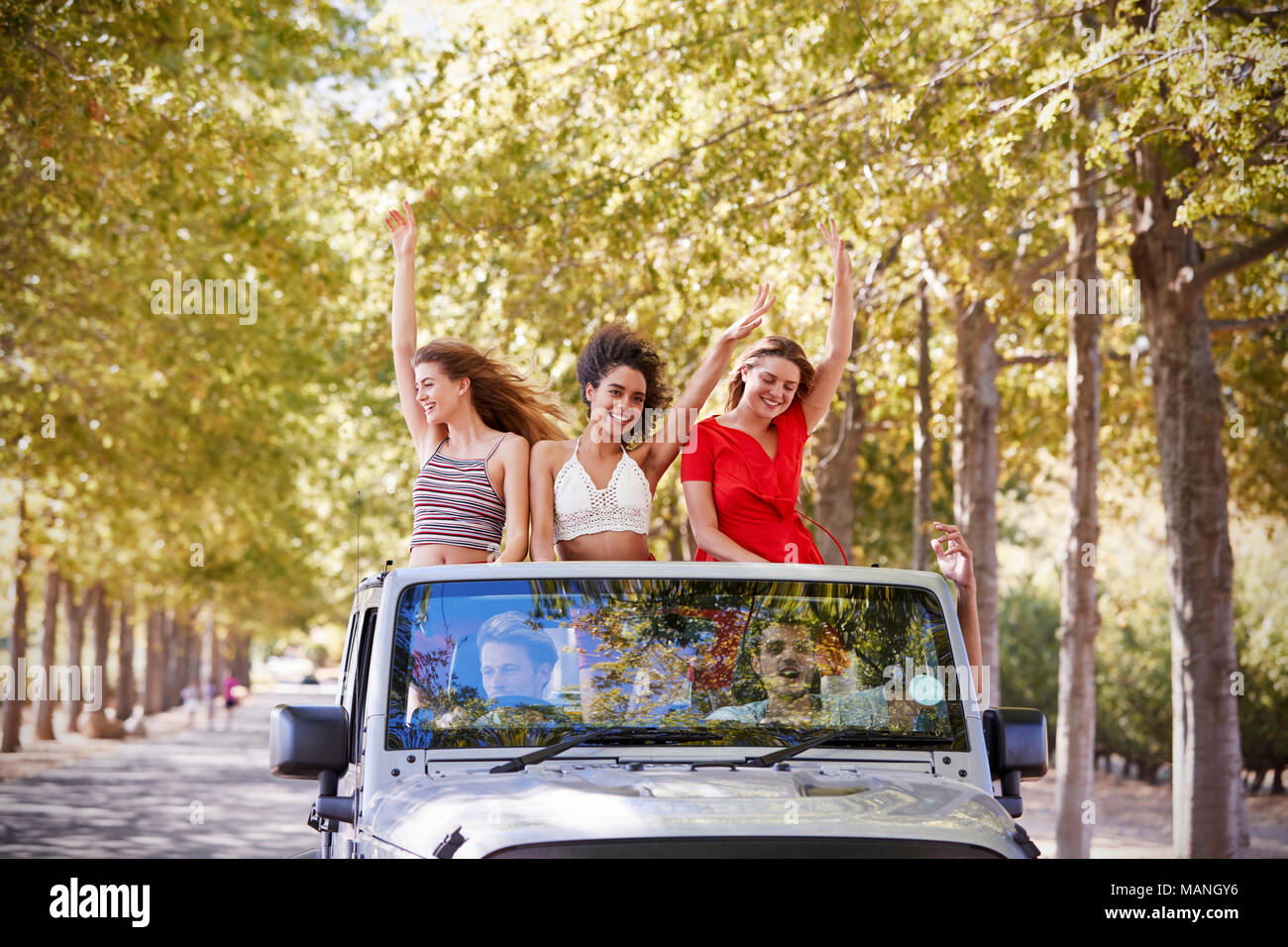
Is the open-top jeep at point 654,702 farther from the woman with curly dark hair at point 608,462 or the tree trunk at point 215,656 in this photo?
the tree trunk at point 215,656

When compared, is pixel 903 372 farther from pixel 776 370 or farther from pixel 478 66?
pixel 776 370

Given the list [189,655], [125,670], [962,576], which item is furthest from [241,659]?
[962,576]

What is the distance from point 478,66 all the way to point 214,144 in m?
2.67

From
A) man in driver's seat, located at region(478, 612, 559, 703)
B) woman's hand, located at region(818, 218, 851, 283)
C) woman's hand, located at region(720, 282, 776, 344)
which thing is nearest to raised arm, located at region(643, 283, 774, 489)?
woman's hand, located at region(720, 282, 776, 344)

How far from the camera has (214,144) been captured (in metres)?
14.0

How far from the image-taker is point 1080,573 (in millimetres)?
14594

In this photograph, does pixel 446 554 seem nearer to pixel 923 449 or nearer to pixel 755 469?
pixel 755 469

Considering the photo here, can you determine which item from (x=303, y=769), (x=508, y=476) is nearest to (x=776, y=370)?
(x=508, y=476)

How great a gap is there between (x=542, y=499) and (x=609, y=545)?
1.02 feet

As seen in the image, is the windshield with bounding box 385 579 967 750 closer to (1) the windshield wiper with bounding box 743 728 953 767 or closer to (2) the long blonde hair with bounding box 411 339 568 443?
(1) the windshield wiper with bounding box 743 728 953 767

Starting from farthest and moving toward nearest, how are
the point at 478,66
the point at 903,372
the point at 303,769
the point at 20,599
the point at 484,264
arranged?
the point at 20,599 < the point at 903,372 < the point at 484,264 < the point at 478,66 < the point at 303,769

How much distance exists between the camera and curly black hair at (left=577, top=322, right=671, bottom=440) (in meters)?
5.69

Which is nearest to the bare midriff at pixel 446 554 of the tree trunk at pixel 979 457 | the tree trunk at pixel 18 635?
the tree trunk at pixel 979 457
